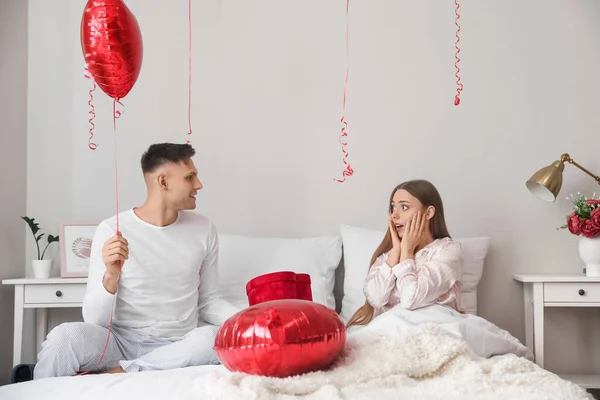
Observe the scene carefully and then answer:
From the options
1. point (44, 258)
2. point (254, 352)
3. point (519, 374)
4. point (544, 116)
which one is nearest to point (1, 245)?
point (44, 258)

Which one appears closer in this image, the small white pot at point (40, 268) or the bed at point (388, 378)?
the bed at point (388, 378)

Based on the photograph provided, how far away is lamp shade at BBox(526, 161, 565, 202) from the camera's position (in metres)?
2.81

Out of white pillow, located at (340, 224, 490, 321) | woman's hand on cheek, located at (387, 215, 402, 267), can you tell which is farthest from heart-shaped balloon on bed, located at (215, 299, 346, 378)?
white pillow, located at (340, 224, 490, 321)

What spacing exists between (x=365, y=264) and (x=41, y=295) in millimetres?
1345

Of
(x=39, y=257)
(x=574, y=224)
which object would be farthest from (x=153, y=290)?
(x=574, y=224)

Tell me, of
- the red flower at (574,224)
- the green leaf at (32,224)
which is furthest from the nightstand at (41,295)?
the red flower at (574,224)

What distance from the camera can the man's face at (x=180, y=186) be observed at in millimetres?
2516

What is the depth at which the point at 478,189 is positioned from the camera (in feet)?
10.1

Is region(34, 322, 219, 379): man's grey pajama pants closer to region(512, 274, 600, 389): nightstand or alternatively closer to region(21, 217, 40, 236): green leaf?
region(21, 217, 40, 236): green leaf

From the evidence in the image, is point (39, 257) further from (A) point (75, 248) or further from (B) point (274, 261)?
(B) point (274, 261)

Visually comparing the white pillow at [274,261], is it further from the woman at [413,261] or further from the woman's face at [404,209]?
the woman's face at [404,209]

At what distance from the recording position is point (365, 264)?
9.24ft

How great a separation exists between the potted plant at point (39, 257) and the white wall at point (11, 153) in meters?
0.08

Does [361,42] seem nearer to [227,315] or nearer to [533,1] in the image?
[533,1]
